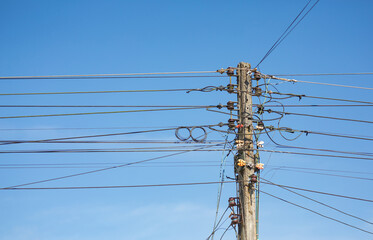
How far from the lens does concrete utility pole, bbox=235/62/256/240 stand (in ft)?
51.1

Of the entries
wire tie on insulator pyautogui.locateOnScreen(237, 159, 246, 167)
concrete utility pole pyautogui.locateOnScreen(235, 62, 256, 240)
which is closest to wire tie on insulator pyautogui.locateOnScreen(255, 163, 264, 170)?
concrete utility pole pyautogui.locateOnScreen(235, 62, 256, 240)

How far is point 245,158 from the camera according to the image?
1612 centimetres

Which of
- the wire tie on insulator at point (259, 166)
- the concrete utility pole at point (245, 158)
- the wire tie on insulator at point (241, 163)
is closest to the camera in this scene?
the concrete utility pole at point (245, 158)

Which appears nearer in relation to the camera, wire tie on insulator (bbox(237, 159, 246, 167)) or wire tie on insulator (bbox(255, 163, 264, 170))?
wire tie on insulator (bbox(237, 159, 246, 167))

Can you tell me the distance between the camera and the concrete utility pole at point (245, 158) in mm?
15570

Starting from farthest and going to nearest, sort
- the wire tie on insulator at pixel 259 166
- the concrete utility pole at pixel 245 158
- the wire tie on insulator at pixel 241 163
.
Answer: the wire tie on insulator at pixel 259 166, the wire tie on insulator at pixel 241 163, the concrete utility pole at pixel 245 158

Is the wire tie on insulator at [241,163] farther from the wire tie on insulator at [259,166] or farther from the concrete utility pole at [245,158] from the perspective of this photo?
the wire tie on insulator at [259,166]

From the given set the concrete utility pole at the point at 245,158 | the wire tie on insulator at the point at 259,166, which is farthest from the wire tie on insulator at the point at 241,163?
the wire tie on insulator at the point at 259,166

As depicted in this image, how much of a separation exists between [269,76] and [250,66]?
0.83 meters

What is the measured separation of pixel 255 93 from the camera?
17.0 meters

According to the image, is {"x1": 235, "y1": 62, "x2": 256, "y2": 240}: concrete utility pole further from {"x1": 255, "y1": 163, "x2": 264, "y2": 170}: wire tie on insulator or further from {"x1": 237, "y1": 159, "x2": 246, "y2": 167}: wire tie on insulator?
{"x1": 255, "y1": 163, "x2": 264, "y2": 170}: wire tie on insulator

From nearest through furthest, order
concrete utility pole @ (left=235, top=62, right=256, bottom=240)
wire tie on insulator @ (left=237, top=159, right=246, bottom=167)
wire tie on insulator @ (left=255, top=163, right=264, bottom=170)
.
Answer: concrete utility pole @ (left=235, top=62, right=256, bottom=240), wire tie on insulator @ (left=237, top=159, right=246, bottom=167), wire tie on insulator @ (left=255, top=163, right=264, bottom=170)

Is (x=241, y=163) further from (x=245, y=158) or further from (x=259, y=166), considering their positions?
(x=259, y=166)

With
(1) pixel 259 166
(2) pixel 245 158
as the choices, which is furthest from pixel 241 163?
(1) pixel 259 166
